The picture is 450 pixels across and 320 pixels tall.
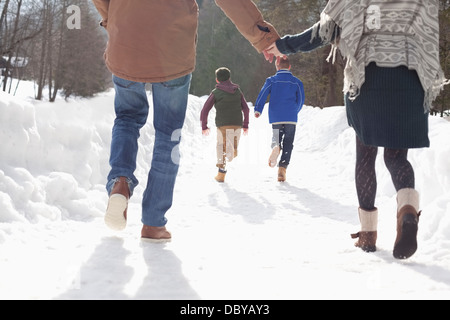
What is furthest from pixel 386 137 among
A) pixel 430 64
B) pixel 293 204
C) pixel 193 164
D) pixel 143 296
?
pixel 193 164

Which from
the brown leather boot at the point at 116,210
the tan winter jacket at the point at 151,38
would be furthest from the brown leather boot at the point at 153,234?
the tan winter jacket at the point at 151,38

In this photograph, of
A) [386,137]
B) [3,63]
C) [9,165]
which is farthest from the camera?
[3,63]

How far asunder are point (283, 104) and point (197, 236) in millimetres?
3943

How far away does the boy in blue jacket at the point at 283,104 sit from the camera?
6.84 meters

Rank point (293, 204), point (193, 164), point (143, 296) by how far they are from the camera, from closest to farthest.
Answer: point (143, 296)
point (293, 204)
point (193, 164)

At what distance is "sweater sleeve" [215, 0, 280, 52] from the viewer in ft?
10.6

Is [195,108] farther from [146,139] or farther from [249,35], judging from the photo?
[249,35]

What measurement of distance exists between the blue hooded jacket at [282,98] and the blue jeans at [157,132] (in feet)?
13.1

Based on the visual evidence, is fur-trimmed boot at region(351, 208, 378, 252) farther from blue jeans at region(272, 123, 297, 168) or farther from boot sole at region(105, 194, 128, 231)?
blue jeans at region(272, 123, 297, 168)

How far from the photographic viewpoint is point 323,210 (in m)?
4.54

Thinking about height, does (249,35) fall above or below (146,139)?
above

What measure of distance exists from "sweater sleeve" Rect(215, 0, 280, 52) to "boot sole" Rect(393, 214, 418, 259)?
58.3 inches

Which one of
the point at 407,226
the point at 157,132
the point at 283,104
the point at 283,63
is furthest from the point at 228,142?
the point at 407,226

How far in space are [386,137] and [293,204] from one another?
2372mm
